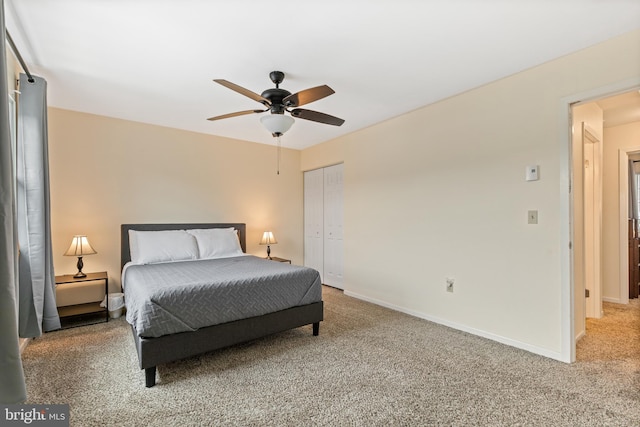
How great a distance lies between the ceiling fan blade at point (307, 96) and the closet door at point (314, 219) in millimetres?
2957

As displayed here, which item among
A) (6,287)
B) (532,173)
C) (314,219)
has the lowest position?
(6,287)

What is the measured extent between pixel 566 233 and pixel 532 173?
0.57 meters

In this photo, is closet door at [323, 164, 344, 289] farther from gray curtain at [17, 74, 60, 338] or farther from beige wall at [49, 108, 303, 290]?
gray curtain at [17, 74, 60, 338]

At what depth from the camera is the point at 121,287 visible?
4.02 metres

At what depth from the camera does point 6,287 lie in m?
1.17

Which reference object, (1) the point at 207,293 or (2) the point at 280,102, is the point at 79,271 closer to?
(1) the point at 207,293

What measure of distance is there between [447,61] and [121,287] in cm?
450

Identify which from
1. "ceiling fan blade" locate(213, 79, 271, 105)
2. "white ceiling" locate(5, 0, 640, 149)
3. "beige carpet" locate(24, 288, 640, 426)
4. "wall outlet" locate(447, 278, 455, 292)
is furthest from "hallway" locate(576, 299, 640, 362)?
"ceiling fan blade" locate(213, 79, 271, 105)

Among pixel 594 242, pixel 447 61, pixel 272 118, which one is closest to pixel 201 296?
pixel 272 118

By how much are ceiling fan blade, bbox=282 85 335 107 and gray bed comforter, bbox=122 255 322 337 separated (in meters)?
1.52

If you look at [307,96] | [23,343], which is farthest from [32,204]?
[307,96]

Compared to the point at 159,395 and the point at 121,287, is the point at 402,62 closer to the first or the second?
the point at 159,395

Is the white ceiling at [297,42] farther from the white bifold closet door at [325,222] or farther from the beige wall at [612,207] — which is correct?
the beige wall at [612,207]

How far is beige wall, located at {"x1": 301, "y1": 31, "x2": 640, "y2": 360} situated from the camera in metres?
2.57
